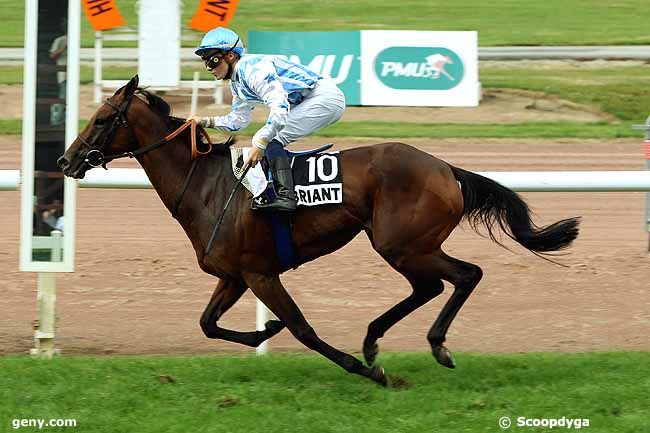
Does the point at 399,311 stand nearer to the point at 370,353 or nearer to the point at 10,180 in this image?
the point at 370,353

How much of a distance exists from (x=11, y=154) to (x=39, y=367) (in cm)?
866

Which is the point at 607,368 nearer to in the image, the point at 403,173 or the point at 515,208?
the point at 515,208

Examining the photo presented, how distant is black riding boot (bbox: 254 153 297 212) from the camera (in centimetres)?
589

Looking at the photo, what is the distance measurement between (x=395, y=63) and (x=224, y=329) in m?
11.7

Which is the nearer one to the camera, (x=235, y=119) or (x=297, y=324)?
(x=297, y=324)

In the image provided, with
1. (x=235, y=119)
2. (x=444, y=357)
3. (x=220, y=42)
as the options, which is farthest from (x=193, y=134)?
(x=444, y=357)

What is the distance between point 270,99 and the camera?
5797 millimetres

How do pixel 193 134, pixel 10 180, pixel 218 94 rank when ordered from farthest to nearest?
pixel 218 94 < pixel 10 180 < pixel 193 134

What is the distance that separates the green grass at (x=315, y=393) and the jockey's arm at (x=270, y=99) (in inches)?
48.3

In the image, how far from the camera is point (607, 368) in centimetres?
598

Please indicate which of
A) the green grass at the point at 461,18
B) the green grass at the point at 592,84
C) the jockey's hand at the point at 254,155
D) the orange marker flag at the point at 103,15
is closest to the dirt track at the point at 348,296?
the jockey's hand at the point at 254,155

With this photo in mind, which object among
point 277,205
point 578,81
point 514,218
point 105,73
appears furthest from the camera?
point 105,73

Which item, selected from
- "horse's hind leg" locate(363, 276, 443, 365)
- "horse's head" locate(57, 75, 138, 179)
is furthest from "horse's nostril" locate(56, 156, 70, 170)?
"horse's hind leg" locate(363, 276, 443, 365)

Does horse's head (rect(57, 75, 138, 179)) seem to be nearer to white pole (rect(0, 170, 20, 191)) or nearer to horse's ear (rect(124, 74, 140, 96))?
horse's ear (rect(124, 74, 140, 96))
